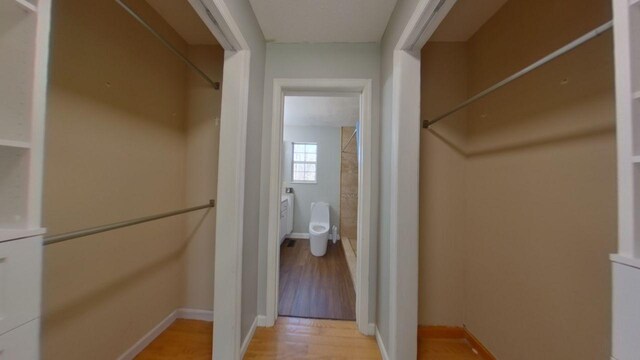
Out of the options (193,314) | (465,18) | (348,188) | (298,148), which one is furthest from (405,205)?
(298,148)

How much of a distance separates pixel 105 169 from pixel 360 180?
1.64 m

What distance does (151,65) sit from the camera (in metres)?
1.51

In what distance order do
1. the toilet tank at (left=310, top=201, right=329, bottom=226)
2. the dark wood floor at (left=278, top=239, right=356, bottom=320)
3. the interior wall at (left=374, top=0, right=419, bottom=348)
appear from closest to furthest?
the interior wall at (left=374, top=0, right=419, bottom=348)
the dark wood floor at (left=278, top=239, right=356, bottom=320)
the toilet tank at (left=310, top=201, right=329, bottom=226)

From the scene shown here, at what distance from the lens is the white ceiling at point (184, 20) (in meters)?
1.44

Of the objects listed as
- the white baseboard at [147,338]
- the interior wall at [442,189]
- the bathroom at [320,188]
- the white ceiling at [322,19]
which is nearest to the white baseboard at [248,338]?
the white baseboard at [147,338]

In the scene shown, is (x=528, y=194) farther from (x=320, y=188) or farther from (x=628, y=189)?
(x=320, y=188)

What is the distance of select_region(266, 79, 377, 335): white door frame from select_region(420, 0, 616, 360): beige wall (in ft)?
1.39

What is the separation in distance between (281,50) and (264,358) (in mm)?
2257

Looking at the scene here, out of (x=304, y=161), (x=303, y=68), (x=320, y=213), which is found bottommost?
(x=320, y=213)

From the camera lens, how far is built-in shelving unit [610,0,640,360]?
0.43 m

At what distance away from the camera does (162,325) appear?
164 centimetres

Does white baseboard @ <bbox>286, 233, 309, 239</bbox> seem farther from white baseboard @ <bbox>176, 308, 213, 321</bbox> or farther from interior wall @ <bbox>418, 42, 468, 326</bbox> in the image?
interior wall @ <bbox>418, 42, 468, 326</bbox>

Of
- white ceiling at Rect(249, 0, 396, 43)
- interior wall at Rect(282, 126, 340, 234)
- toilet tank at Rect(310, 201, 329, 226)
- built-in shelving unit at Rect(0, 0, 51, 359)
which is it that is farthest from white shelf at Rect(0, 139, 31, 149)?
interior wall at Rect(282, 126, 340, 234)

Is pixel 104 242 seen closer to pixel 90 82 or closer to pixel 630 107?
pixel 90 82
